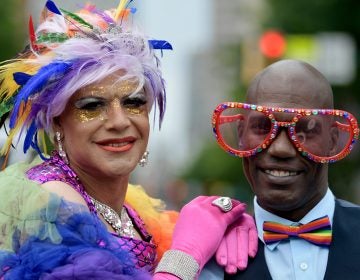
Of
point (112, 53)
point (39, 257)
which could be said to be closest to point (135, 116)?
point (112, 53)

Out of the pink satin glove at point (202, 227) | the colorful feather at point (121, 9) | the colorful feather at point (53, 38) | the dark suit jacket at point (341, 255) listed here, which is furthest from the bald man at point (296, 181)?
the colorful feather at point (53, 38)

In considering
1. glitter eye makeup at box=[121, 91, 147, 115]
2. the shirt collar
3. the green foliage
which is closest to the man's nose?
the shirt collar

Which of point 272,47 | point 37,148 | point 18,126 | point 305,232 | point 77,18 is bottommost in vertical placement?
point 272,47

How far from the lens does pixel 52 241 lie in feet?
12.3

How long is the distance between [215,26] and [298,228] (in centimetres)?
11353

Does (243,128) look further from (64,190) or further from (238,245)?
(64,190)

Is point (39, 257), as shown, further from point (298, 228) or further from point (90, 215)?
point (298, 228)

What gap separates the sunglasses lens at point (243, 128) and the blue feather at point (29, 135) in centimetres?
95

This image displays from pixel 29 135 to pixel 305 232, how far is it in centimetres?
148

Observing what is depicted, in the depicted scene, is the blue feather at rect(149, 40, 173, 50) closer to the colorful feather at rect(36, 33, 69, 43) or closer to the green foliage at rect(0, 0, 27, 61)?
the colorful feather at rect(36, 33, 69, 43)

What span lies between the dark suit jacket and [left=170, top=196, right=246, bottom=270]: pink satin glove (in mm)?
172

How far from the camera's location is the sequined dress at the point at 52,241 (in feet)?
12.1

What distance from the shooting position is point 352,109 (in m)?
23.7

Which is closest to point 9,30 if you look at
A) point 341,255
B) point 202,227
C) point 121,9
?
point 121,9
